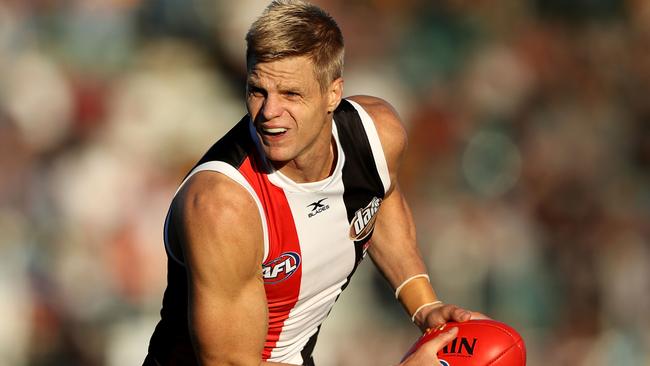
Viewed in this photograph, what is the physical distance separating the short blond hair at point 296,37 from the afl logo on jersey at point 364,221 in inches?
28.4

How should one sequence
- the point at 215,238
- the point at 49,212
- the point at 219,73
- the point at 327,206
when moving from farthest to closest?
the point at 219,73 < the point at 49,212 < the point at 327,206 < the point at 215,238

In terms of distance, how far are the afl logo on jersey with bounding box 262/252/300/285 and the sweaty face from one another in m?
0.39

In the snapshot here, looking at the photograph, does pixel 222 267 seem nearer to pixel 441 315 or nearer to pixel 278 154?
pixel 278 154

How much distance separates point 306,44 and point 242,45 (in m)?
4.11

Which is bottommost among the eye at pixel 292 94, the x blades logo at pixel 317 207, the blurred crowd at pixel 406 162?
the blurred crowd at pixel 406 162

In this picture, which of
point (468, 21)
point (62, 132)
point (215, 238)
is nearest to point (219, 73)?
point (62, 132)

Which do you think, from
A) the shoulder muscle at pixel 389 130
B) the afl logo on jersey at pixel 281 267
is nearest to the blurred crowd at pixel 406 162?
the shoulder muscle at pixel 389 130

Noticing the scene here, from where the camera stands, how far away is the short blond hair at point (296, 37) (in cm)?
353

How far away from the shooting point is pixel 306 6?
3676 mm

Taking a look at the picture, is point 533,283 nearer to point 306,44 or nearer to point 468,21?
point 468,21

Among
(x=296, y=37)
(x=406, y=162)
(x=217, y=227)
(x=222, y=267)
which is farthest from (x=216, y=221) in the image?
(x=406, y=162)

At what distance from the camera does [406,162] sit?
772 cm

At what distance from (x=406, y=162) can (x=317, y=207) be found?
3.77 meters

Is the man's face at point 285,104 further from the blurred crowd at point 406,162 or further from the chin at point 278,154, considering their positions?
the blurred crowd at point 406,162
